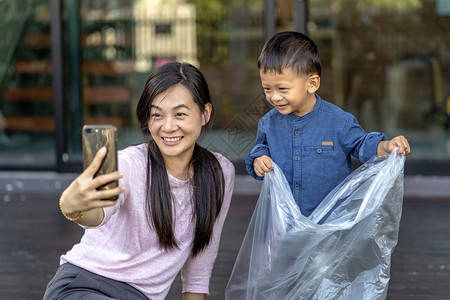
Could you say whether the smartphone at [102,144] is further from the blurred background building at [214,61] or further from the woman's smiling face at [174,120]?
the blurred background building at [214,61]

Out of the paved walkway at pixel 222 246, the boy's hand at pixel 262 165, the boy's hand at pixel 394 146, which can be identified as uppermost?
the boy's hand at pixel 394 146

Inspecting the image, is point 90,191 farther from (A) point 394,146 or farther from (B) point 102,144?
(A) point 394,146

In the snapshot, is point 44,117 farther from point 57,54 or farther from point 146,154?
point 146,154

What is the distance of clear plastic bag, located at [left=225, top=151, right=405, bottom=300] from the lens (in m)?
2.26

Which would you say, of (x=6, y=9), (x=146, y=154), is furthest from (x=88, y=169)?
(x=6, y=9)

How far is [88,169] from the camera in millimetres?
1651

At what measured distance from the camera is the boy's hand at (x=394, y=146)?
2264 mm

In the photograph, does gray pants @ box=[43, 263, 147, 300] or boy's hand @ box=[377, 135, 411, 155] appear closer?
gray pants @ box=[43, 263, 147, 300]

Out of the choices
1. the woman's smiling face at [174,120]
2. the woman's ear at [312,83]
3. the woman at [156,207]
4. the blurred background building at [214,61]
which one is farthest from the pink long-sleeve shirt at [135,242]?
the blurred background building at [214,61]

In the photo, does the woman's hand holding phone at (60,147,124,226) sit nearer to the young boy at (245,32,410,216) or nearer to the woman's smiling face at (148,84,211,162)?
the woman's smiling face at (148,84,211,162)

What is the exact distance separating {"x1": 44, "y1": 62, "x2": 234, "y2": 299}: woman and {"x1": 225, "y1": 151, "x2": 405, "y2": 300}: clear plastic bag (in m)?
0.25

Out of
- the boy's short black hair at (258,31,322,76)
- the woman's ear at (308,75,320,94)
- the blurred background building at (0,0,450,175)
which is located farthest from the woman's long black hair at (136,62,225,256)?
the blurred background building at (0,0,450,175)

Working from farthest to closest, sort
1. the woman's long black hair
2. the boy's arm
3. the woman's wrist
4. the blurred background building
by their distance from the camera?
the blurred background building
the boy's arm
the woman's long black hair
the woman's wrist

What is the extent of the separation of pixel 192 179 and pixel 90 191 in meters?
0.67
